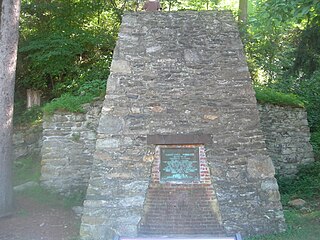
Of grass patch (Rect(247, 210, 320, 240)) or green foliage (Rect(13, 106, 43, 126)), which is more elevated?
green foliage (Rect(13, 106, 43, 126))

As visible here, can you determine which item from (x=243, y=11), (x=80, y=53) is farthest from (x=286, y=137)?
(x=80, y=53)

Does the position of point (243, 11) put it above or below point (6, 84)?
above

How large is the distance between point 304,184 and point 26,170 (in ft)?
22.6

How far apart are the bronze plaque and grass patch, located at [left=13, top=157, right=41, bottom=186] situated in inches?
163

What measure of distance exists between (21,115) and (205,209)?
737 centimetres

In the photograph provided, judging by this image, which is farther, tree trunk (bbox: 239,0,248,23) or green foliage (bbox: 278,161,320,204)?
tree trunk (bbox: 239,0,248,23)

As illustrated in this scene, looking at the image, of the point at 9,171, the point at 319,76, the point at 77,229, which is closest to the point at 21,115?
the point at 9,171

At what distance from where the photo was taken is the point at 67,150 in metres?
9.55

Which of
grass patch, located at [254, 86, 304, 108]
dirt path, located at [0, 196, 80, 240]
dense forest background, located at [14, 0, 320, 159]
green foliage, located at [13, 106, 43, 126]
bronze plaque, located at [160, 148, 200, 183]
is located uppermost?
dense forest background, located at [14, 0, 320, 159]

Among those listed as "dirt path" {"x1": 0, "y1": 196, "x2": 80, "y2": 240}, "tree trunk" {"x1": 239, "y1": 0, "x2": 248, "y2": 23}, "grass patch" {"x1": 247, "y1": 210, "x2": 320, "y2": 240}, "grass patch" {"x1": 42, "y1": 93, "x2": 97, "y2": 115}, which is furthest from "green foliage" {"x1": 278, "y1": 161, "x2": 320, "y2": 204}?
"tree trunk" {"x1": 239, "y1": 0, "x2": 248, "y2": 23}

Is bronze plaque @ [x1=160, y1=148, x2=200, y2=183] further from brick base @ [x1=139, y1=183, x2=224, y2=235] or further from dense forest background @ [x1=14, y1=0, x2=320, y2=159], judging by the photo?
dense forest background @ [x1=14, y1=0, x2=320, y2=159]

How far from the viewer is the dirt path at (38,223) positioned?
711 centimetres

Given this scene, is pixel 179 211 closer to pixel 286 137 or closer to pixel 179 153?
pixel 179 153

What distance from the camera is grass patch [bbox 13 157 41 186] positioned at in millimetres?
10188
